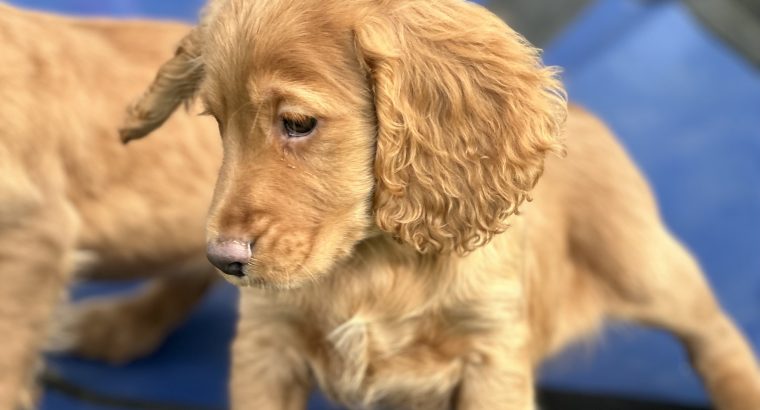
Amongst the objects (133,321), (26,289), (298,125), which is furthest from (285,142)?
(133,321)

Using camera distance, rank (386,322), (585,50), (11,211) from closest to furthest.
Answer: (386,322), (11,211), (585,50)

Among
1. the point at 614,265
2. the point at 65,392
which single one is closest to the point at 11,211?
the point at 65,392

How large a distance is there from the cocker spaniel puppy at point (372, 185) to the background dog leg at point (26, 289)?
0.65 meters

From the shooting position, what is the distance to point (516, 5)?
399 cm

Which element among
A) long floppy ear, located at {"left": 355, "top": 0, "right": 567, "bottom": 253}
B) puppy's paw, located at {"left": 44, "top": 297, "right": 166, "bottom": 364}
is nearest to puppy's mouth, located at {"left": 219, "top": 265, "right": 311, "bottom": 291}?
long floppy ear, located at {"left": 355, "top": 0, "right": 567, "bottom": 253}

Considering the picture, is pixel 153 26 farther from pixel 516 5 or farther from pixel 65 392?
pixel 516 5

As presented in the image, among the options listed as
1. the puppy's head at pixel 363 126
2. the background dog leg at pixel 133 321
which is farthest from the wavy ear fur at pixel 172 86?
the background dog leg at pixel 133 321

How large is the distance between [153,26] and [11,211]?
75 cm

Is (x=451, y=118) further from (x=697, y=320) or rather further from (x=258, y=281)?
(x=697, y=320)

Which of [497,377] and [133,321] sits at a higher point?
[497,377]

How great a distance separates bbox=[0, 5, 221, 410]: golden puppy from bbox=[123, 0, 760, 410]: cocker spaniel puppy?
2.12ft

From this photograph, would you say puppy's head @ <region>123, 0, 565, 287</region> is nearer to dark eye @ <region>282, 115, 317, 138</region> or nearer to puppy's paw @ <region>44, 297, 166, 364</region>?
dark eye @ <region>282, 115, 317, 138</region>

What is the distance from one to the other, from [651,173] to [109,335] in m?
1.90

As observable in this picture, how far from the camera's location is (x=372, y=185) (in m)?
1.69
